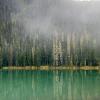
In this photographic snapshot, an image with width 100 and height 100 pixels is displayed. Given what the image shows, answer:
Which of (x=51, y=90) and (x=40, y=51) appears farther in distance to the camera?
(x=40, y=51)

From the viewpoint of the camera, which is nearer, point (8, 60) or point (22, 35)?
point (8, 60)

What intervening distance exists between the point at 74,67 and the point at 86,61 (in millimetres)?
3754

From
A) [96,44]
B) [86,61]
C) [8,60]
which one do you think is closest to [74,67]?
[86,61]

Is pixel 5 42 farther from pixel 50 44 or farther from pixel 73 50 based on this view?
pixel 73 50

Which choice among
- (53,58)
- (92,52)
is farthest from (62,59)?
(92,52)

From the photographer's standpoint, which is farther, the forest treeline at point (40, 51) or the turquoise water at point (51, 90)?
the forest treeline at point (40, 51)

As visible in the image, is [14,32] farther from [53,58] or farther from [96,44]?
[96,44]

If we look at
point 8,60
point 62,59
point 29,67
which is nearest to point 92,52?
point 62,59

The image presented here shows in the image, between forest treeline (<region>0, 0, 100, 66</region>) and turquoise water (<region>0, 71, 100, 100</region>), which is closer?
turquoise water (<region>0, 71, 100, 100</region>)

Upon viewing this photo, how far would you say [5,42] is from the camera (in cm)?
9012

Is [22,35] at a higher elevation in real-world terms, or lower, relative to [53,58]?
higher

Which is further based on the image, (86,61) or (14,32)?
(14,32)

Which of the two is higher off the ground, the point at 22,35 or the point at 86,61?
the point at 22,35

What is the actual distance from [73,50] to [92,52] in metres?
6.11
